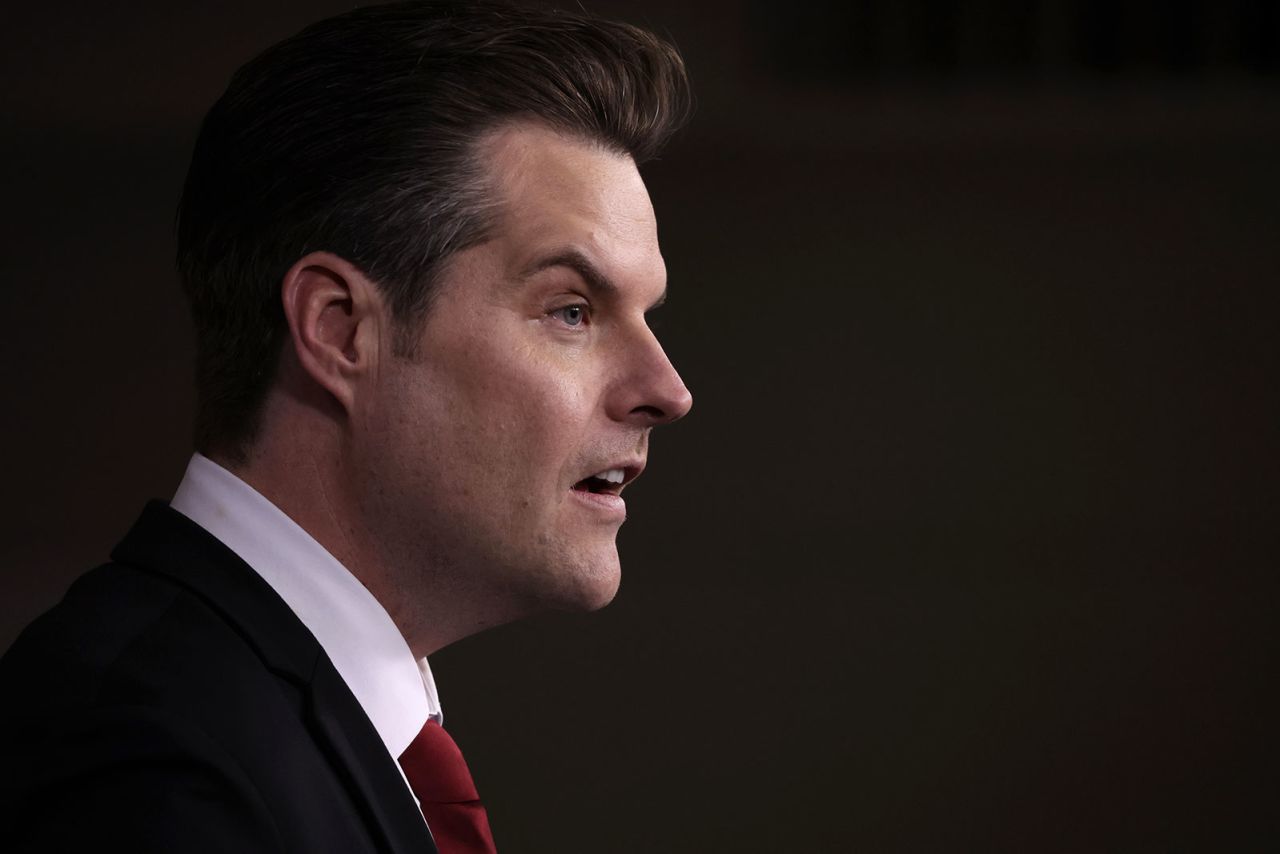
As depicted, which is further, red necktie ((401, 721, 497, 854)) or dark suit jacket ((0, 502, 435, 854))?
red necktie ((401, 721, 497, 854))

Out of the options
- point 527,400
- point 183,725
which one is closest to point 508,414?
point 527,400

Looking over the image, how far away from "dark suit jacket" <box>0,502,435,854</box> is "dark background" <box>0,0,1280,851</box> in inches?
93.9

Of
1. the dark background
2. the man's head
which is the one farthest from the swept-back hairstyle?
the dark background

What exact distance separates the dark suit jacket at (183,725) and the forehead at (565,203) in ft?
1.08

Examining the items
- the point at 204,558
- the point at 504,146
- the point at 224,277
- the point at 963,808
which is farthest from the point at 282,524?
the point at 963,808

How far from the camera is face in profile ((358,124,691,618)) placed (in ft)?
3.54

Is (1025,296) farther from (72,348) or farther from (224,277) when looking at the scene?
(224,277)

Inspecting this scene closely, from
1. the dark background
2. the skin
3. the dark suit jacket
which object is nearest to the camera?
the dark suit jacket

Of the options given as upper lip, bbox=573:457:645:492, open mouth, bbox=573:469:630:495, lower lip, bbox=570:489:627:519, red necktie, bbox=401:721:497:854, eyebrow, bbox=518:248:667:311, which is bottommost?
red necktie, bbox=401:721:497:854

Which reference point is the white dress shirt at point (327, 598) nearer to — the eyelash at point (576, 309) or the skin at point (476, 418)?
the skin at point (476, 418)

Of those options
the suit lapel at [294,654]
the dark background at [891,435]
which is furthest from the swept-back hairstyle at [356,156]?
the dark background at [891,435]

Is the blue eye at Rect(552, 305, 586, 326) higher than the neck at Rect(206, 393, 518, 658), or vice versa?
the blue eye at Rect(552, 305, 586, 326)

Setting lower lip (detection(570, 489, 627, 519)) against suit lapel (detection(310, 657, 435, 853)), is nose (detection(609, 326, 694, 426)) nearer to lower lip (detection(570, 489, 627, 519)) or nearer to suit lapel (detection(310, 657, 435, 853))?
lower lip (detection(570, 489, 627, 519))

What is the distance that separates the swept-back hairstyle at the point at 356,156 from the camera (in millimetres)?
1099
